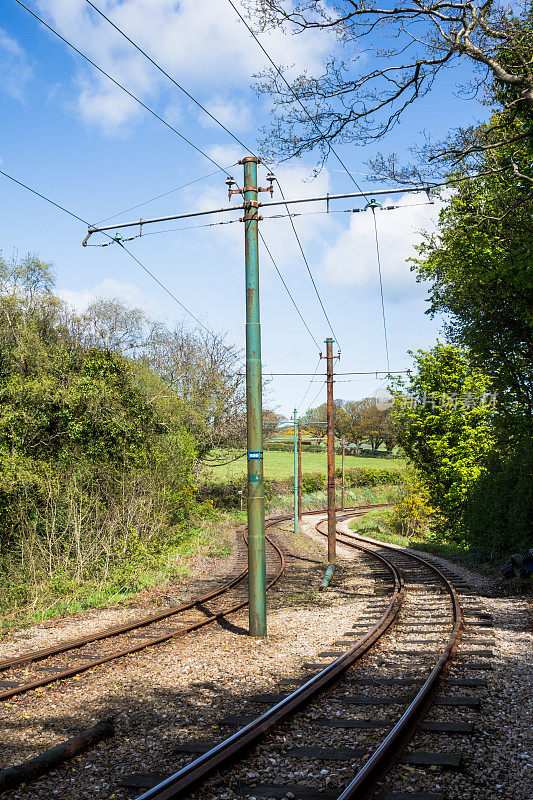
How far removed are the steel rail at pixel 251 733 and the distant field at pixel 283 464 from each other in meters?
31.4

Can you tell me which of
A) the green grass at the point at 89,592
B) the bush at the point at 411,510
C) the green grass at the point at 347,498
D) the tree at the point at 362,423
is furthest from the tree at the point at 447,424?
the tree at the point at 362,423

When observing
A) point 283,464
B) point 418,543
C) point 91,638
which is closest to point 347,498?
point 283,464

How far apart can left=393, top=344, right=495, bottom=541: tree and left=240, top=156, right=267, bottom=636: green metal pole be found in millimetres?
22797

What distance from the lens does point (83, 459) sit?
15.0m

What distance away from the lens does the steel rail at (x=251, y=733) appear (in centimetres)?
433

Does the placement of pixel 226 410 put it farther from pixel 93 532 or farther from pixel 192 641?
pixel 192 641

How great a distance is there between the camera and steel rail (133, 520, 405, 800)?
433cm

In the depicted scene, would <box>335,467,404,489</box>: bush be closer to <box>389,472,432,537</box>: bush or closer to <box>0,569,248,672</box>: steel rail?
<box>389,472,432,537</box>: bush

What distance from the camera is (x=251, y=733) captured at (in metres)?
5.30

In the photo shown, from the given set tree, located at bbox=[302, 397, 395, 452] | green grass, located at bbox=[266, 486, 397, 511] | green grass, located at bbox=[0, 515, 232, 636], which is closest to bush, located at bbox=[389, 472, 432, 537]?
green grass, located at bbox=[266, 486, 397, 511]

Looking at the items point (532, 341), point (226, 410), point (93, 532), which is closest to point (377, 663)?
point (93, 532)

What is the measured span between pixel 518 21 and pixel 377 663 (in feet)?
34.0

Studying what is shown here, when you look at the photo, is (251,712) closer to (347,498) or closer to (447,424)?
(447,424)

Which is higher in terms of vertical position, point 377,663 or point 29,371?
point 29,371
